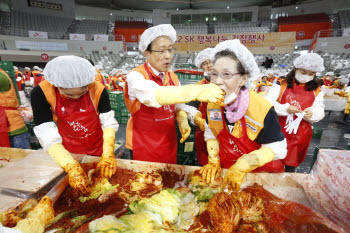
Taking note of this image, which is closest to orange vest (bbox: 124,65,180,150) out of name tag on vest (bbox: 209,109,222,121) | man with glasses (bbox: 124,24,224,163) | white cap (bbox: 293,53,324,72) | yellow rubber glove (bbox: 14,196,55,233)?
man with glasses (bbox: 124,24,224,163)

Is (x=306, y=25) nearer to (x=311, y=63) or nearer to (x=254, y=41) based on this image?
(x=254, y=41)

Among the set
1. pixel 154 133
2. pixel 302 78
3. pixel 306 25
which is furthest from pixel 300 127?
pixel 306 25

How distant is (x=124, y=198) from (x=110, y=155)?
44 centimetres

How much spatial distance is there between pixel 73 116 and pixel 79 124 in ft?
0.36

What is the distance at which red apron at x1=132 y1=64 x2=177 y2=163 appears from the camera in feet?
6.50

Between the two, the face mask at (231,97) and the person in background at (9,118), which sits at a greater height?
the face mask at (231,97)

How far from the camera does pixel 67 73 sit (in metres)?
1.38

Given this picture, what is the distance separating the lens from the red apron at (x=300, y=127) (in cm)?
260

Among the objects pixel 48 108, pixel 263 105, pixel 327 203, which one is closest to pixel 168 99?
pixel 263 105

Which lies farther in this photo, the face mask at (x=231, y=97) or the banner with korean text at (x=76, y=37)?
the banner with korean text at (x=76, y=37)

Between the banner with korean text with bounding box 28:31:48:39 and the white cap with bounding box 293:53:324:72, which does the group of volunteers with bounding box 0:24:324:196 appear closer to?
the white cap with bounding box 293:53:324:72

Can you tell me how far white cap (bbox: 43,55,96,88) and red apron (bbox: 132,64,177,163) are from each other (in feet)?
2.11

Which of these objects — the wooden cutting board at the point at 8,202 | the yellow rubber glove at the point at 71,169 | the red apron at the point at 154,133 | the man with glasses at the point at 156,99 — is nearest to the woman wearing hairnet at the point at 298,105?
the man with glasses at the point at 156,99

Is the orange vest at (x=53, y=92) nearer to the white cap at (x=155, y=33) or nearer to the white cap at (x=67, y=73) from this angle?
the white cap at (x=67, y=73)
